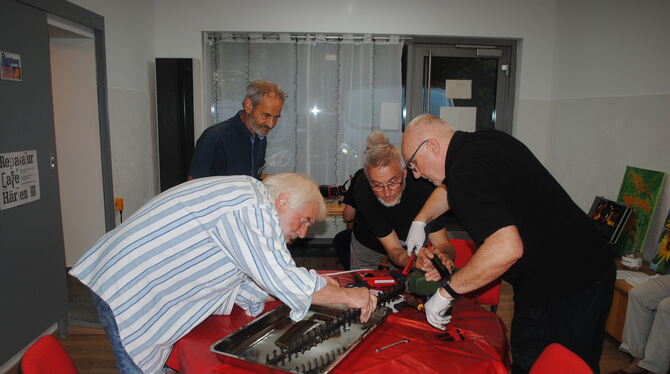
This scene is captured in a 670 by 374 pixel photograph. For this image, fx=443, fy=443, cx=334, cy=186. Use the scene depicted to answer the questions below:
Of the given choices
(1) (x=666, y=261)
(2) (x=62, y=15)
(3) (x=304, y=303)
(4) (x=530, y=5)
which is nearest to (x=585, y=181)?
(1) (x=666, y=261)

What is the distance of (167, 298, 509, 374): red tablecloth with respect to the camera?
1.28m

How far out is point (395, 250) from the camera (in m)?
2.23

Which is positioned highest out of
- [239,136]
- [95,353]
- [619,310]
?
[239,136]

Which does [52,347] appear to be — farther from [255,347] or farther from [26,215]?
[26,215]

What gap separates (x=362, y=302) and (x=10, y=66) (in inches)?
89.4

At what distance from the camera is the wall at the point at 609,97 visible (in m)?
3.18

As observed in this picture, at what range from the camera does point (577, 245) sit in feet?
5.00

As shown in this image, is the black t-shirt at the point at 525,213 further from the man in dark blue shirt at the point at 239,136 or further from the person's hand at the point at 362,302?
the man in dark blue shirt at the point at 239,136

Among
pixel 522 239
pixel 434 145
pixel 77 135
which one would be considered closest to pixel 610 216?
pixel 522 239

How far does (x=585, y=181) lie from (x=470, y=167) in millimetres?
3245

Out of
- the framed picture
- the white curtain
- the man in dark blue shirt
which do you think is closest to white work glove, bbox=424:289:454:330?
the man in dark blue shirt

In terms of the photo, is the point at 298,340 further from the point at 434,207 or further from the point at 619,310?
the point at 619,310

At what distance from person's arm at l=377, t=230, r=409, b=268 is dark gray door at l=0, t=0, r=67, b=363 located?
6.66 feet

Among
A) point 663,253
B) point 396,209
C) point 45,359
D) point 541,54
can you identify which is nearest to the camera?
point 45,359
